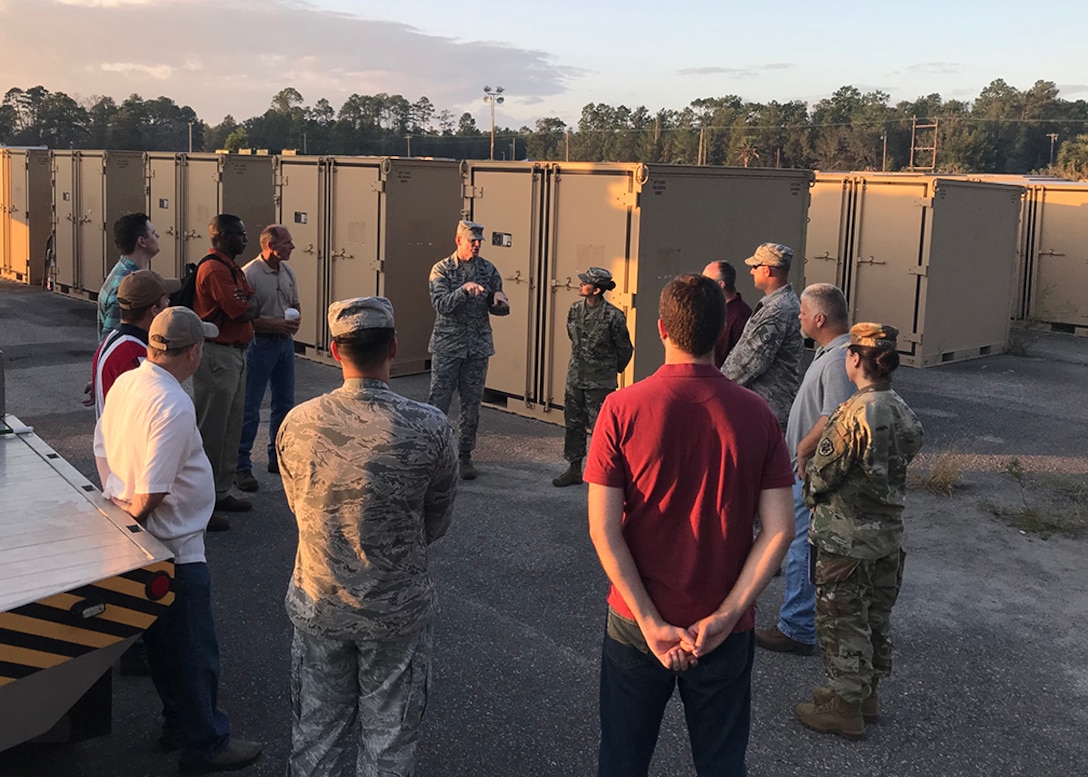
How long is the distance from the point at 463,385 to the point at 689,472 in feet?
17.0

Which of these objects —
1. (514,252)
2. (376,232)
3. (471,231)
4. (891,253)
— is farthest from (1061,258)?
(471,231)

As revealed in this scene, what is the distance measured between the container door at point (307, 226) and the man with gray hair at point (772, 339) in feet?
24.9

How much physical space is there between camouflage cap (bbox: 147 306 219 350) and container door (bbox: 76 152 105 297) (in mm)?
14847

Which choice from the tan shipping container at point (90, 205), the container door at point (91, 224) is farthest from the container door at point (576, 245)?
the container door at point (91, 224)

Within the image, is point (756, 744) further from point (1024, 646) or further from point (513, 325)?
point (513, 325)

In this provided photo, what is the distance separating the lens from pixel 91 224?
57.4 ft

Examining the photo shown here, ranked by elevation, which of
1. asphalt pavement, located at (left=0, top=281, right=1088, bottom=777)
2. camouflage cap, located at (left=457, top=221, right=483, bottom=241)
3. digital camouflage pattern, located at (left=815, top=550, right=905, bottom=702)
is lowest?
asphalt pavement, located at (left=0, top=281, right=1088, bottom=777)

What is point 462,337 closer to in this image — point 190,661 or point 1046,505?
point 190,661

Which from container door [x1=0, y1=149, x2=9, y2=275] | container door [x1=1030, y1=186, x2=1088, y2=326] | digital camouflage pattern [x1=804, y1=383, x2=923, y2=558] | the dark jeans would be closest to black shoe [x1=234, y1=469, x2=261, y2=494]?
digital camouflage pattern [x1=804, y1=383, x2=923, y2=558]

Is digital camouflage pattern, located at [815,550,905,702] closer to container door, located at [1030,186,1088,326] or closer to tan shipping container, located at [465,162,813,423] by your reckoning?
tan shipping container, located at [465,162,813,423]

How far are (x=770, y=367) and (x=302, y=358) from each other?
8142mm

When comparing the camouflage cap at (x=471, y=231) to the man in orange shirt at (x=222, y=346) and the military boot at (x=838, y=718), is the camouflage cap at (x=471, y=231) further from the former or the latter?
the military boot at (x=838, y=718)

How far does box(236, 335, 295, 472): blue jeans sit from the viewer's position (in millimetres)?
7242

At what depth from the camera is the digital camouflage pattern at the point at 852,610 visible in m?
4.01
